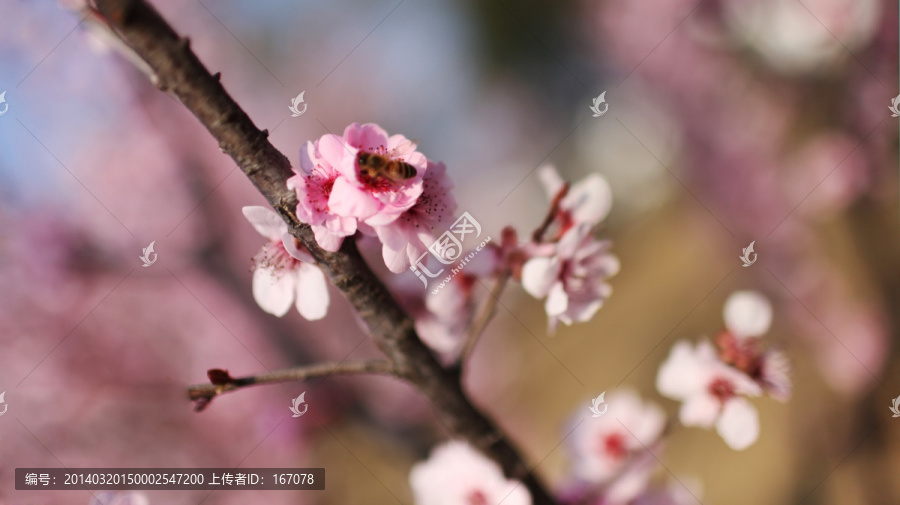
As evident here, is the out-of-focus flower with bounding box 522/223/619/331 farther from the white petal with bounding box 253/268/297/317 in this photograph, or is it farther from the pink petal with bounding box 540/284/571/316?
the white petal with bounding box 253/268/297/317

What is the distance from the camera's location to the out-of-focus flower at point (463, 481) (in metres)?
0.80

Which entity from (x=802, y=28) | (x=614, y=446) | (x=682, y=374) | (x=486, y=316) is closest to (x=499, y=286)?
(x=486, y=316)

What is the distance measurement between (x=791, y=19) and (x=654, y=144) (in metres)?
1.33

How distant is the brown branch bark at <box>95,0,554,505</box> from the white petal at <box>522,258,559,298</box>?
18 centimetres

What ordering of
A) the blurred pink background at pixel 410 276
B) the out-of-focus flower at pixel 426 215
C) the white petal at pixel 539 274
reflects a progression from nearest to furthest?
1. the out-of-focus flower at pixel 426 215
2. the white petal at pixel 539 274
3. the blurred pink background at pixel 410 276

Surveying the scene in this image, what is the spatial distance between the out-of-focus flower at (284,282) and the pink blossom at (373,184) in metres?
0.18

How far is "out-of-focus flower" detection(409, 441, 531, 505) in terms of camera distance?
0.80 meters

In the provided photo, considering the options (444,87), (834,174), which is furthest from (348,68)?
(834,174)

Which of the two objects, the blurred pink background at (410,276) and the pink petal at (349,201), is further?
the blurred pink background at (410,276)

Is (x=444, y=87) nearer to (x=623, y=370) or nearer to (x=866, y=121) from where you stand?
(x=623, y=370)

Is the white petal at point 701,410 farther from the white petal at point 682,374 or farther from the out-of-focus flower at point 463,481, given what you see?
the out-of-focus flower at point 463,481

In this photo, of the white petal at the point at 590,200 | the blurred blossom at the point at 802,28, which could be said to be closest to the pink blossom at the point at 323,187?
the white petal at the point at 590,200
